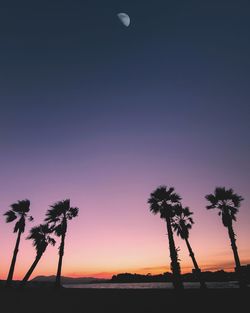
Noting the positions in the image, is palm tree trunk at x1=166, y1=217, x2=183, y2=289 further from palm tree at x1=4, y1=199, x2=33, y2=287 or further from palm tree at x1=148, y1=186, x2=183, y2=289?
palm tree at x1=4, y1=199, x2=33, y2=287

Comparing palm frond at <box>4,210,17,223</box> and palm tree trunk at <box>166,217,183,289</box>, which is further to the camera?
palm frond at <box>4,210,17,223</box>

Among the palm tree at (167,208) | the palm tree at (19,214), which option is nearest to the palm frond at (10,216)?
the palm tree at (19,214)

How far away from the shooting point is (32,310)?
57.6 ft

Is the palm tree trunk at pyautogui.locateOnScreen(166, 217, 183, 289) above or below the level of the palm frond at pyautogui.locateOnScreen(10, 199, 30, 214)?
below

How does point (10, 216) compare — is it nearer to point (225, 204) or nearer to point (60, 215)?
point (60, 215)

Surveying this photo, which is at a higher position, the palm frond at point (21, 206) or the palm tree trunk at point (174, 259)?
the palm frond at point (21, 206)

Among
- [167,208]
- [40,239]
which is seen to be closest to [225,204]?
[167,208]

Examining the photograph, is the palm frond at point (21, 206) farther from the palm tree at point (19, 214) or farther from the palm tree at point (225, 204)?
the palm tree at point (225, 204)

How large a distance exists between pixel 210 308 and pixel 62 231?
2626 centimetres

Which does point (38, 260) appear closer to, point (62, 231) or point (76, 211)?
point (62, 231)

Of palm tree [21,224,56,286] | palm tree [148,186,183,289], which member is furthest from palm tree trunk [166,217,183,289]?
palm tree [21,224,56,286]

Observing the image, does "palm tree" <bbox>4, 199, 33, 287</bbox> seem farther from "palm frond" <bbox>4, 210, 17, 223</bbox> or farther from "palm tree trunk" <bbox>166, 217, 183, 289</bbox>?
"palm tree trunk" <bbox>166, 217, 183, 289</bbox>

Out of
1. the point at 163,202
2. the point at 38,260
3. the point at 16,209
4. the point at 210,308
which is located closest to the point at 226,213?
the point at 163,202

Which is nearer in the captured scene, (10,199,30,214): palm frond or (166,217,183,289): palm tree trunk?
(166,217,183,289): palm tree trunk
